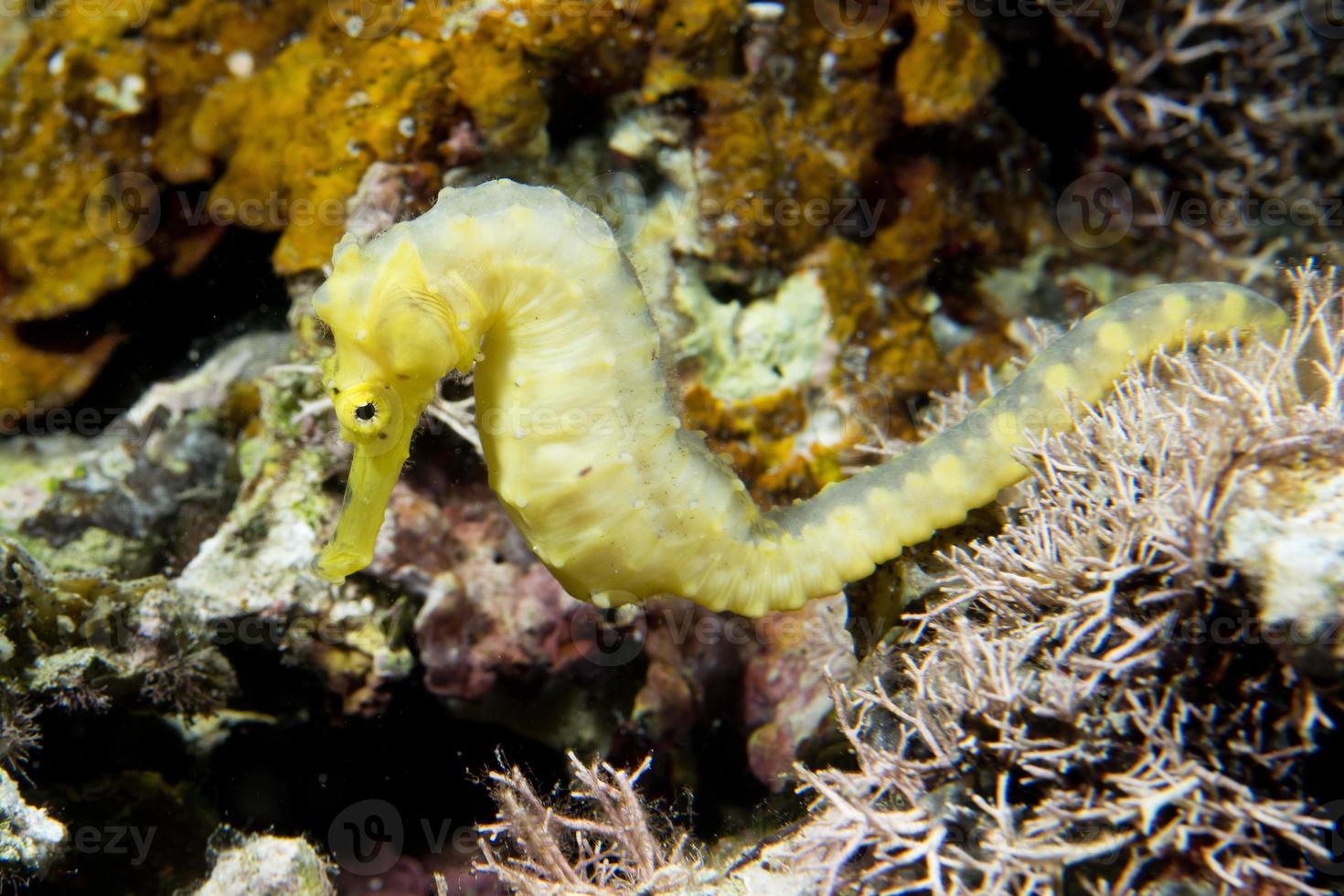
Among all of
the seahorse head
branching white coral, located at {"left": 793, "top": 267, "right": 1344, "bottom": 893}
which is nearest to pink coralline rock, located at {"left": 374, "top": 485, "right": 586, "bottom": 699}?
the seahorse head

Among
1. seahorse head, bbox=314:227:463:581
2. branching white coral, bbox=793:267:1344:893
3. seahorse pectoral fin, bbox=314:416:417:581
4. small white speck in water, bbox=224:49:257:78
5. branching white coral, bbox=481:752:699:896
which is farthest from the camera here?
small white speck in water, bbox=224:49:257:78

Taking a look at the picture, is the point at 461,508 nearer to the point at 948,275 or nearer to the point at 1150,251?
the point at 948,275

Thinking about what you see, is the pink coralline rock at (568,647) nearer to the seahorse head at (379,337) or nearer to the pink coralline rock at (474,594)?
the pink coralline rock at (474,594)

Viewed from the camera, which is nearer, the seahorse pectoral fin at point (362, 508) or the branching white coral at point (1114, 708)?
the branching white coral at point (1114, 708)

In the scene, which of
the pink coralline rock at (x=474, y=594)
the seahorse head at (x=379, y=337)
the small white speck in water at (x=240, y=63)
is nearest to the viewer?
the seahorse head at (x=379, y=337)

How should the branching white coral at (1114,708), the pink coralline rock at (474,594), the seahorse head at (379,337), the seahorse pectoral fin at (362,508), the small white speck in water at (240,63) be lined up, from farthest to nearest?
the small white speck in water at (240,63), the pink coralline rock at (474,594), the seahorse pectoral fin at (362,508), the seahorse head at (379,337), the branching white coral at (1114,708)

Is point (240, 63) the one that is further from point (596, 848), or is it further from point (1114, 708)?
point (1114, 708)

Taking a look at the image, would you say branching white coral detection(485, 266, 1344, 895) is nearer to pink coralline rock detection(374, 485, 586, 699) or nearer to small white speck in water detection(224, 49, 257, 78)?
pink coralline rock detection(374, 485, 586, 699)

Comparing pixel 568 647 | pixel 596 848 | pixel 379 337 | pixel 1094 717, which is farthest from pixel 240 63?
pixel 1094 717

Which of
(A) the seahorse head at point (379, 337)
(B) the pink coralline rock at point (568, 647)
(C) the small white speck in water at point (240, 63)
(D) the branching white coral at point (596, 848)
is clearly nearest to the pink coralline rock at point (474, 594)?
(B) the pink coralline rock at point (568, 647)
